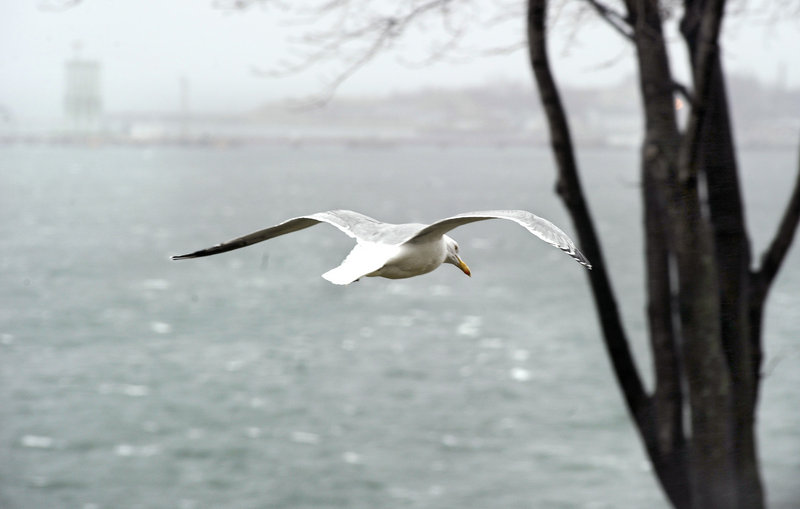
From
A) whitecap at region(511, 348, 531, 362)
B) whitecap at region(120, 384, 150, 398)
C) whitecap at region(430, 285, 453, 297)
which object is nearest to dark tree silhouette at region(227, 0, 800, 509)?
whitecap at region(120, 384, 150, 398)

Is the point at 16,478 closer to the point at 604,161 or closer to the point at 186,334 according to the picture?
the point at 186,334

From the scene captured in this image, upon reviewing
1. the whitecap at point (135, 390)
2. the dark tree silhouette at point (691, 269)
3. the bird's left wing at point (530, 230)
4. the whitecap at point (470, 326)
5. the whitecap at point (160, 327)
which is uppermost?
the bird's left wing at point (530, 230)

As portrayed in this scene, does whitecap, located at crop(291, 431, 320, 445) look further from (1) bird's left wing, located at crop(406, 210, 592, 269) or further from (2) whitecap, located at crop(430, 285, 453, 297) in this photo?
(1) bird's left wing, located at crop(406, 210, 592, 269)

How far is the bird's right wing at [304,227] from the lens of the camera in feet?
4.48

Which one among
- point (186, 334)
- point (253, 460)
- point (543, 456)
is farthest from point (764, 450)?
point (186, 334)

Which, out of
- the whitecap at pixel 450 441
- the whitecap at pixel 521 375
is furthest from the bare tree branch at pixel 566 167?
the whitecap at pixel 521 375

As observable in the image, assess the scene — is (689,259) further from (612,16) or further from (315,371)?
(315,371)

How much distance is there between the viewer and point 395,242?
1.33 m

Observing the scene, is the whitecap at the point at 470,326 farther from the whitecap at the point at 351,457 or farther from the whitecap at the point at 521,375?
the whitecap at the point at 351,457

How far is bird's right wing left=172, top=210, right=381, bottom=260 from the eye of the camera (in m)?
1.37

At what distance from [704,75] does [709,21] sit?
29 cm

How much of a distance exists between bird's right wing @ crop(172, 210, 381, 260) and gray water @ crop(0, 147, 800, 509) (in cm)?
567

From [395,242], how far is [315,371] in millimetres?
34383

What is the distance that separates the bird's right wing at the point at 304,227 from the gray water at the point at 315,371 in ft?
18.6
